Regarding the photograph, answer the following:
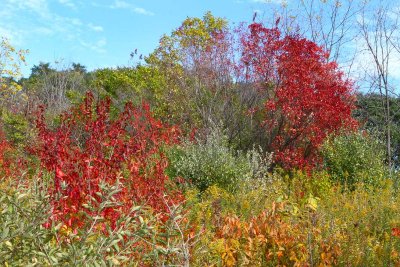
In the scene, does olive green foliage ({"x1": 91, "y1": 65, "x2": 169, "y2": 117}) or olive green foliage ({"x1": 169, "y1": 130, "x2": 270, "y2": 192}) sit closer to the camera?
olive green foliage ({"x1": 169, "y1": 130, "x2": 270, "y2": 192})

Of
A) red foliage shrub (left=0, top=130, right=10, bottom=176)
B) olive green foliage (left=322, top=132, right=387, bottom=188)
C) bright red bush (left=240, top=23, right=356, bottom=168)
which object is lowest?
red foliage shrub (left=0, top=130, right=10, bottom=176)

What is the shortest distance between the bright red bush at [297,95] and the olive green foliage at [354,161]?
1180mm

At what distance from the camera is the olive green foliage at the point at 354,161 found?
1144cm

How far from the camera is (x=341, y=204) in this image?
7.84 metres

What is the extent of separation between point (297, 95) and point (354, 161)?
2504 mm

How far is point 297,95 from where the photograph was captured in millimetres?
13312

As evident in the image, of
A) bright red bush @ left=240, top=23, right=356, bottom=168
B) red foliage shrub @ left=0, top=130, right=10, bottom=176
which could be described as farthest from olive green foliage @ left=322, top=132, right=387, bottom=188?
red foliage shrub @ left=0, top=130, right=10, bottom=176

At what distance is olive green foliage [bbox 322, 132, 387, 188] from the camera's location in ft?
37.5

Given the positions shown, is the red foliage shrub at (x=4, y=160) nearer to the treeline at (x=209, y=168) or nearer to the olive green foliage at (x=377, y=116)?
the treeline at (x=209, y=168)

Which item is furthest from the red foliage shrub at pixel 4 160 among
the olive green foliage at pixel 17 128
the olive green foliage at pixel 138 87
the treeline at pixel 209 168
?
the olive green foliage at pixel 138 87

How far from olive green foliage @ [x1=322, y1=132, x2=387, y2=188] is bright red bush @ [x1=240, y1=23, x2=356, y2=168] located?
1180 millimetres

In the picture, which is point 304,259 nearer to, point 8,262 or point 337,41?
point 8,262

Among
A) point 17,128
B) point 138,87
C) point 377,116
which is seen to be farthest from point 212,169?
point 377,116

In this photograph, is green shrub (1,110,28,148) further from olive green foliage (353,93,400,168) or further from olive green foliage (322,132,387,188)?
olive green foliage (353,93,400,168)
